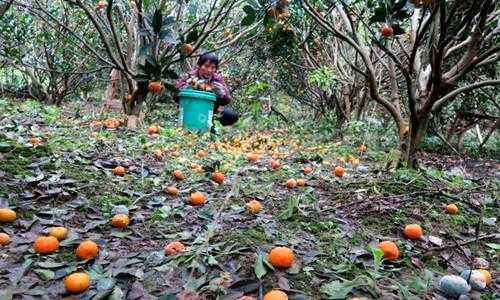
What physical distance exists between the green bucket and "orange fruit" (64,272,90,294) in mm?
4037

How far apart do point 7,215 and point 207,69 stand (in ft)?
14.3

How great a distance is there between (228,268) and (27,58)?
825 cm

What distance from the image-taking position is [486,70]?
737 centimetres

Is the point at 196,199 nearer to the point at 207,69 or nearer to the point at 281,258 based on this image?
the point at 281,258

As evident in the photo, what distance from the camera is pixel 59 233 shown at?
1991 mm

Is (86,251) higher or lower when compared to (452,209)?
lower

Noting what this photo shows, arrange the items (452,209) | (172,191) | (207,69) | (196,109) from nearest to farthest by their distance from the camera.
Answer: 1. (452,209)
2. (172,191)
3. (196,109)
4. (207,69)

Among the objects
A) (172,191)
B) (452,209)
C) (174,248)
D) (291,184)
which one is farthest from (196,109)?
(174,248)

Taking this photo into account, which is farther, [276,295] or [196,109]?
[196,109]

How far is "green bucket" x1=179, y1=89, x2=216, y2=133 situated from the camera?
5.64 meters

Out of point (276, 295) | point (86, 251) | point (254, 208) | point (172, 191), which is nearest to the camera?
point (276, 295)

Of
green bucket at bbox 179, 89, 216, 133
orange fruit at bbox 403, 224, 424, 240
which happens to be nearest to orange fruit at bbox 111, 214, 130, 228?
orange fruit at bbox 403, 224, 424, 240

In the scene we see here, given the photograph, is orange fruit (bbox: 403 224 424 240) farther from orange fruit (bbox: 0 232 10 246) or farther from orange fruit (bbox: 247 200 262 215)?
orange fruit (bbox: 0 232 10 246)

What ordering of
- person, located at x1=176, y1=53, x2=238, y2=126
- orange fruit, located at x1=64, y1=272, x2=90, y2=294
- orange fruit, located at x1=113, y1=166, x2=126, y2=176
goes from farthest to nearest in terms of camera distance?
person, located at x1=176, y1=53, x2=238, y2=126
orange fruit, located at x1=113, y1=166, x2=126, y2=176
orange fruit, located at x1=64, y1=272, x2=90, y2=294
